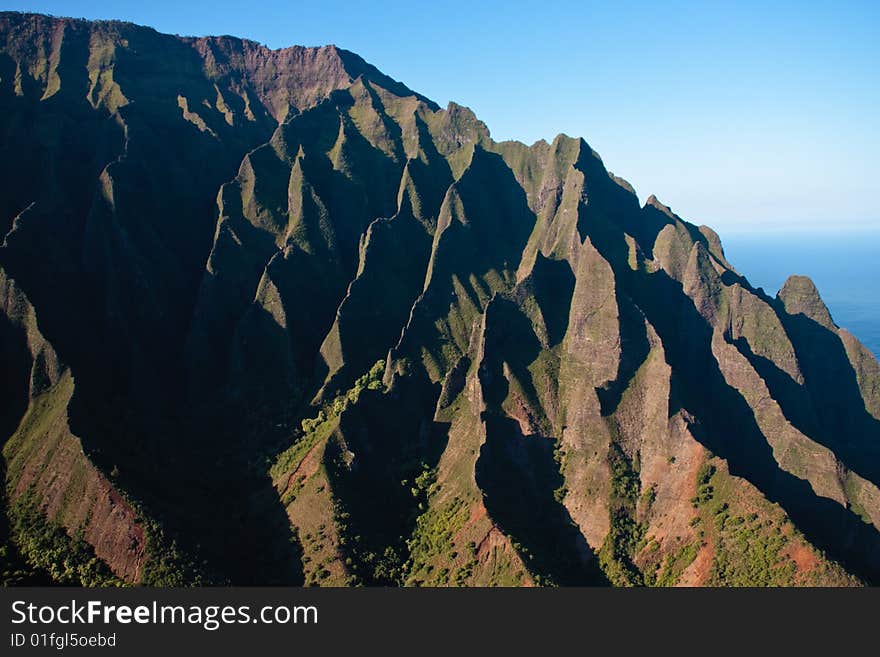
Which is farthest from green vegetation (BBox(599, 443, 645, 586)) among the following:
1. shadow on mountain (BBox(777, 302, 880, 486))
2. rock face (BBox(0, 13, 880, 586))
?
shadow on mountain (BBox(777, 302, 880, 486))

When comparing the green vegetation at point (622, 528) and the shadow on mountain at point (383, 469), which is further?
the green vegetation at point (622, 528)

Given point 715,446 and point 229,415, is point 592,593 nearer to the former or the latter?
point 715,446

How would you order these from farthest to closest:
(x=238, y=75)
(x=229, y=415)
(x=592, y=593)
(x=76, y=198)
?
1. (x=238, y=75)
2. (x=76, y=198)
3. (x=229, y=415)
4. (x=592, y=593)

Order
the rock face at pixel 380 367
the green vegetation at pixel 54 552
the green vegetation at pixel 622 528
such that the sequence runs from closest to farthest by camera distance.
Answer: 1. the green vegetation at pixel 54 552
2. the rock face at pixel 380 367
3. the green vegetation at pixel 622 528

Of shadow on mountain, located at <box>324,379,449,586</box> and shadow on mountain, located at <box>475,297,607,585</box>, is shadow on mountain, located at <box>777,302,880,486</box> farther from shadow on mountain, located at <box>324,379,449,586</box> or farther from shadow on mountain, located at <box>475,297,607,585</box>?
shadow on mountain, located at <box>324,379,449,586</box>

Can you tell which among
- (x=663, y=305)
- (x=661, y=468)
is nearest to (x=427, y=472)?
(x=661, y=468)

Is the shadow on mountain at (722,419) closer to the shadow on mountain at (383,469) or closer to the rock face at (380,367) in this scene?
the rock face at (380,367)

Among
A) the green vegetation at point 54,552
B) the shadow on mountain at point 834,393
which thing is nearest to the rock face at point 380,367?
the green vegetation at point 54,552

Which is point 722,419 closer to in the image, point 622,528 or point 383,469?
point 622,528

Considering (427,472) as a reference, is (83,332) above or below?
above
